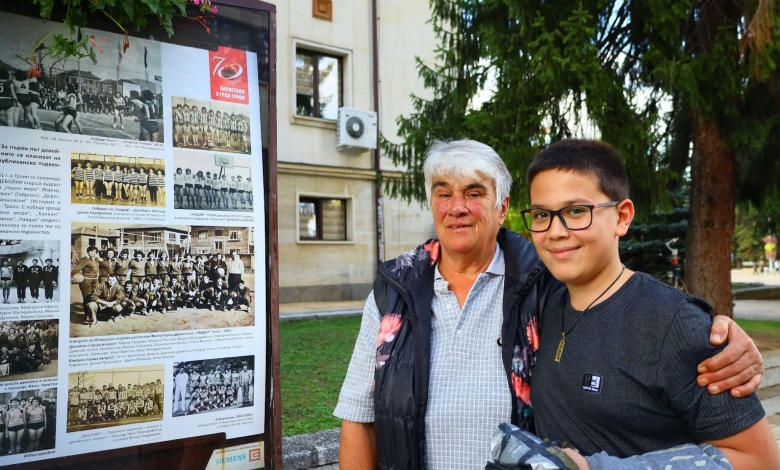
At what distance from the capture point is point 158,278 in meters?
2.23

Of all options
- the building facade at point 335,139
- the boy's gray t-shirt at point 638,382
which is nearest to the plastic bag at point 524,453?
the boy's gray t-shirt at point 638,382

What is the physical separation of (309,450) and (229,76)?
2436mm

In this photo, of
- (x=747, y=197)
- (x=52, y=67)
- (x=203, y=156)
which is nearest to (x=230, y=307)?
(x=203, y=156)

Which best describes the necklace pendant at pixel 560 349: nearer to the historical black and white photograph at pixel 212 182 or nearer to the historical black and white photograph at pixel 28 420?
the historical black and white photograph at pixel 212 182

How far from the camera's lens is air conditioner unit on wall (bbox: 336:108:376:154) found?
15234 millimetres

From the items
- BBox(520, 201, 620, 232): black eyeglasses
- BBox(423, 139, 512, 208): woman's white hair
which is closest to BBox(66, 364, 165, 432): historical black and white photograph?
BBox(423, 139, 512, 208): woman's white hair

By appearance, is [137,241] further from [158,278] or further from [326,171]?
[326,171]

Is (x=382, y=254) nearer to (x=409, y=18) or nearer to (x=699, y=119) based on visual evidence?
(x=409, y=18)

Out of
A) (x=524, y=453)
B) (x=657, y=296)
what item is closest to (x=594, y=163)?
(x=657, y=296)

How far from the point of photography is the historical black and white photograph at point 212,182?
2266mm

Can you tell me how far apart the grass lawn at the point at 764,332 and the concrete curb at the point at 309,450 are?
6.91m

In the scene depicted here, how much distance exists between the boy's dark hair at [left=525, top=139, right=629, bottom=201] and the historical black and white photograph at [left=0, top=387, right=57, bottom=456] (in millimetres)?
1767

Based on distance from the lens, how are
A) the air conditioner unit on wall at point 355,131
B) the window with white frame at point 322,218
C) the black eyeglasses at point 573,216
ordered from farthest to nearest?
1. the window with white frame at point 322,218
2. the air conditioner unit on wall at point 355,131
3. the black eyeglasses at point 573,216

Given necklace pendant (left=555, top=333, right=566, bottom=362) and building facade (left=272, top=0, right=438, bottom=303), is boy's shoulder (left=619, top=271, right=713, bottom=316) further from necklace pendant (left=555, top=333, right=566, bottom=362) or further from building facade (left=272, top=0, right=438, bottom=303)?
building facade (left=272, top=0, right=438, bottom=303)
